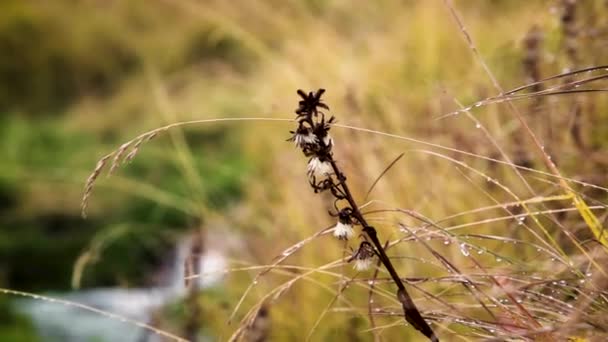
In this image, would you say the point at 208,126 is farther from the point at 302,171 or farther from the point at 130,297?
the point at 302,171

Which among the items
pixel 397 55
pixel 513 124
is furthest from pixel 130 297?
pixel 513 124

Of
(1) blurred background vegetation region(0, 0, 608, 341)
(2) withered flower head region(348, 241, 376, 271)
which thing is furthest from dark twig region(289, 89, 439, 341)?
(1) blurred background vegetation region(0, 0, 608, 341)

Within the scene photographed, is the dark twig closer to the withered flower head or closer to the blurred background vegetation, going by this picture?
the withered flower head

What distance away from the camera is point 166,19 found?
407 inches

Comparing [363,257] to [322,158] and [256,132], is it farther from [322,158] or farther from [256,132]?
[256,132]


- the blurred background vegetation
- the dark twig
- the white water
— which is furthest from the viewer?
the white water

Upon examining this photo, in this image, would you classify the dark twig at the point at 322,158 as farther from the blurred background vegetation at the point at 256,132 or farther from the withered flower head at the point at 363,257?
the blurred background vegetation at the point at 256,132

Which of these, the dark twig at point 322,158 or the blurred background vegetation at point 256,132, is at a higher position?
the blurred background vegetation at point 256,132

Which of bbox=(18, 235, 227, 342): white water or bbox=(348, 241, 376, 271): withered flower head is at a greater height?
bbox=(18, 235, 227, 342): white water

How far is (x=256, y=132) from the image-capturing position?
5.63m

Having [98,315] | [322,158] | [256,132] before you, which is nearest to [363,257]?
[322,158]

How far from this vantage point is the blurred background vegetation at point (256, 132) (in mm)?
2111

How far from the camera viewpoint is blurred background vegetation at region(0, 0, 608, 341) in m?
2.11

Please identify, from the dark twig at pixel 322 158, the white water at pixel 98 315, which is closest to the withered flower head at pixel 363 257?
the dark twig at pixel 322 158
